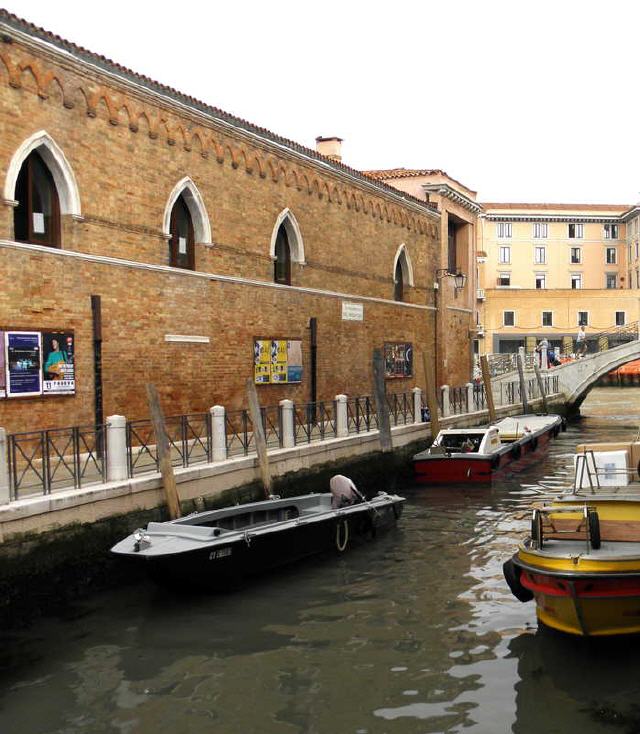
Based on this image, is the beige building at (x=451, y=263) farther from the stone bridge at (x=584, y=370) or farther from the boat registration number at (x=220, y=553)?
the boat registration number at (x=220, y=553)

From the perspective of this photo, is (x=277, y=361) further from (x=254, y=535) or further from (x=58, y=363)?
(x=254, y=535)

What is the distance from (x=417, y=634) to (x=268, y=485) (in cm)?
443

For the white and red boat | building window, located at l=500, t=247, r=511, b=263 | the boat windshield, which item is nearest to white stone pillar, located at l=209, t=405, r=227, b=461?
the white and red boat

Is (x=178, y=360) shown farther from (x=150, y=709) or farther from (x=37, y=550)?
(x=150, y=709)

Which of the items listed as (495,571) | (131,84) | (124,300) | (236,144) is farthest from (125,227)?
(495,571)

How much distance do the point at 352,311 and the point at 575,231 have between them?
150 feet

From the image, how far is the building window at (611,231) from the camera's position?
205ft

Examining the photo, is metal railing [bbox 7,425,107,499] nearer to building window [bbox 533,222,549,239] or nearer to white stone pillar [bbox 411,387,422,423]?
white stone pillar [bbox 411,387,422,423]

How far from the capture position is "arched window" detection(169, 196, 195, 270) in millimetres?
15344

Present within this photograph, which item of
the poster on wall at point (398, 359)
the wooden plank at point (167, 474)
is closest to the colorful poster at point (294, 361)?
the poster on wall at point (398, 359)

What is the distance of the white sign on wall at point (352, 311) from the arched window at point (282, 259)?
90.1 inches

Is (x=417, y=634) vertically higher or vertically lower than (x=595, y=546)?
lower

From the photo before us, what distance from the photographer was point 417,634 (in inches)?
343

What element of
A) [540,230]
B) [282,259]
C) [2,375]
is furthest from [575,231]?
[2,375]
